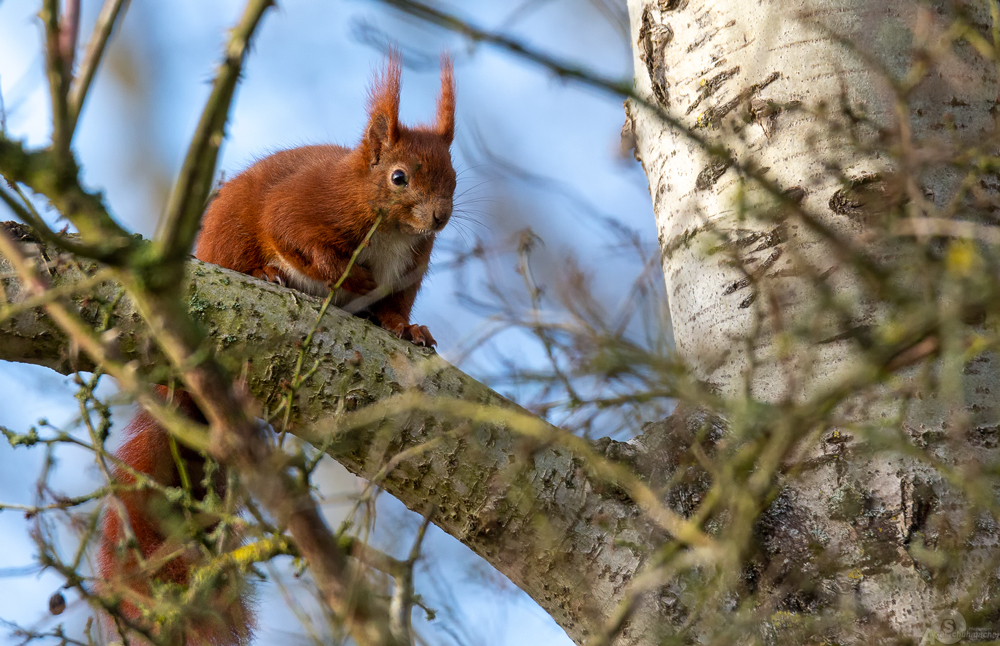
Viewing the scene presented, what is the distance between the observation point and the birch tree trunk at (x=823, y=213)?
139 centimetres

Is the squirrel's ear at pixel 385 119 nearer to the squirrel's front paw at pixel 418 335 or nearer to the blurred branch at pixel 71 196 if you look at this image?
the squirrel's front paw at pixel 418 335

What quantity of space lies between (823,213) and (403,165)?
1.45 m

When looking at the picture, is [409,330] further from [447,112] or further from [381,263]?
[447,112]

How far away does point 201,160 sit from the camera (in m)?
0.80

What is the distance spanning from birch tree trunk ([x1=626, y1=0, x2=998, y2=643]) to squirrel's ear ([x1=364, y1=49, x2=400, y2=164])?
0.93 meters

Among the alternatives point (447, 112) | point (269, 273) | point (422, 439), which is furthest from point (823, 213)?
point (447, 112)

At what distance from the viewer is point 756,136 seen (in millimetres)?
1750

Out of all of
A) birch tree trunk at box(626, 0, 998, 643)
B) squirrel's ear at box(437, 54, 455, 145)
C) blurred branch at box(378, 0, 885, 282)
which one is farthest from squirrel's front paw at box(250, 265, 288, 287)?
blurred branch at box(378, 0, 885, 282)

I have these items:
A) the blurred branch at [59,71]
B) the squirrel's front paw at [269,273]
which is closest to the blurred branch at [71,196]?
the blurred branch at [59,71]

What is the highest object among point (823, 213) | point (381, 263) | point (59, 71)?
point (381, 263)

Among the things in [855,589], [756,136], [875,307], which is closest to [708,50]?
[756,136]

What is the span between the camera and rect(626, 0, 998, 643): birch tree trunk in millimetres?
1388

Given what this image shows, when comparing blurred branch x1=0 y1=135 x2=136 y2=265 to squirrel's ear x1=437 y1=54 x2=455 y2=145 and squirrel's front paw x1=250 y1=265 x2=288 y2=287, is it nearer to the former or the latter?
squirrel's front paw x1=250 y1=265 x2=288 y2=287

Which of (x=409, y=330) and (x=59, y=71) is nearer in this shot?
(x=59, y=71)
